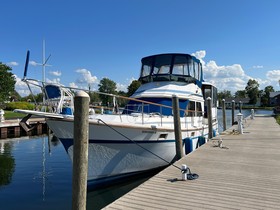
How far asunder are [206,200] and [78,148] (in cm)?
251

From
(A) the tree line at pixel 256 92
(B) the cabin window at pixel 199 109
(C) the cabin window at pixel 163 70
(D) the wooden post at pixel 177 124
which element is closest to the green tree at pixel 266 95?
(A) the tree line at pixel 256 92

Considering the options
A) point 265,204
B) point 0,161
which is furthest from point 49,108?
point 0,161

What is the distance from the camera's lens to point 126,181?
948cm

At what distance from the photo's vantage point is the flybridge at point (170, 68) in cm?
1306

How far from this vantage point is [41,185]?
389 inches

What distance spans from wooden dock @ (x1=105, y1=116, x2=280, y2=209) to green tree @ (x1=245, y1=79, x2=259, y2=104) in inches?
4572

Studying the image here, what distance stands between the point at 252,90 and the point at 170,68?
377ft

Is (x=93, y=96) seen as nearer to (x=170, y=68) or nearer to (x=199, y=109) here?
(x=199, y=109)

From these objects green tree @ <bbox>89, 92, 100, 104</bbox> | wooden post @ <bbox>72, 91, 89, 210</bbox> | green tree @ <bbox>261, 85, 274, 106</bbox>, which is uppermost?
green tree @ <bbox>261, 85, 274, 106</bbox>

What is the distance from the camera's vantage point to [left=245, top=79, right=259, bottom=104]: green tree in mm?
115625

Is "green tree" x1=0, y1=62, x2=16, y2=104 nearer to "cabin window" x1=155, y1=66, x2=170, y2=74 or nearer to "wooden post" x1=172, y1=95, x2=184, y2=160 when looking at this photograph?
"cabin window" x1=155, y1=66, x2=170, y2=74

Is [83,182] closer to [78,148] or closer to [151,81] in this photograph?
[78,148]

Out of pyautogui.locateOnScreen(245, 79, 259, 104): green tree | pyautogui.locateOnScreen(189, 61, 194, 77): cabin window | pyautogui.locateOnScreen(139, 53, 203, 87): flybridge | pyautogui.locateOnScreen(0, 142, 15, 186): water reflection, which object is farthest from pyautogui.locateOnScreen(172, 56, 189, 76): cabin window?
pyautogui.locateOnScreen(245, 79, 259, 104): green tree

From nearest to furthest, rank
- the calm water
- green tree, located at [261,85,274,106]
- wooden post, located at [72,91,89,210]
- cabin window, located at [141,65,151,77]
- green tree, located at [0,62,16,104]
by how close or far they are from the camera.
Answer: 1. wooden post, located at [72,91,89,210]
2. the calm water
3. cabin window, located at [141,65,151,77]
4. green tree, located at [0,62,16,104]
5. green tree, located at [261,85,274,106]
